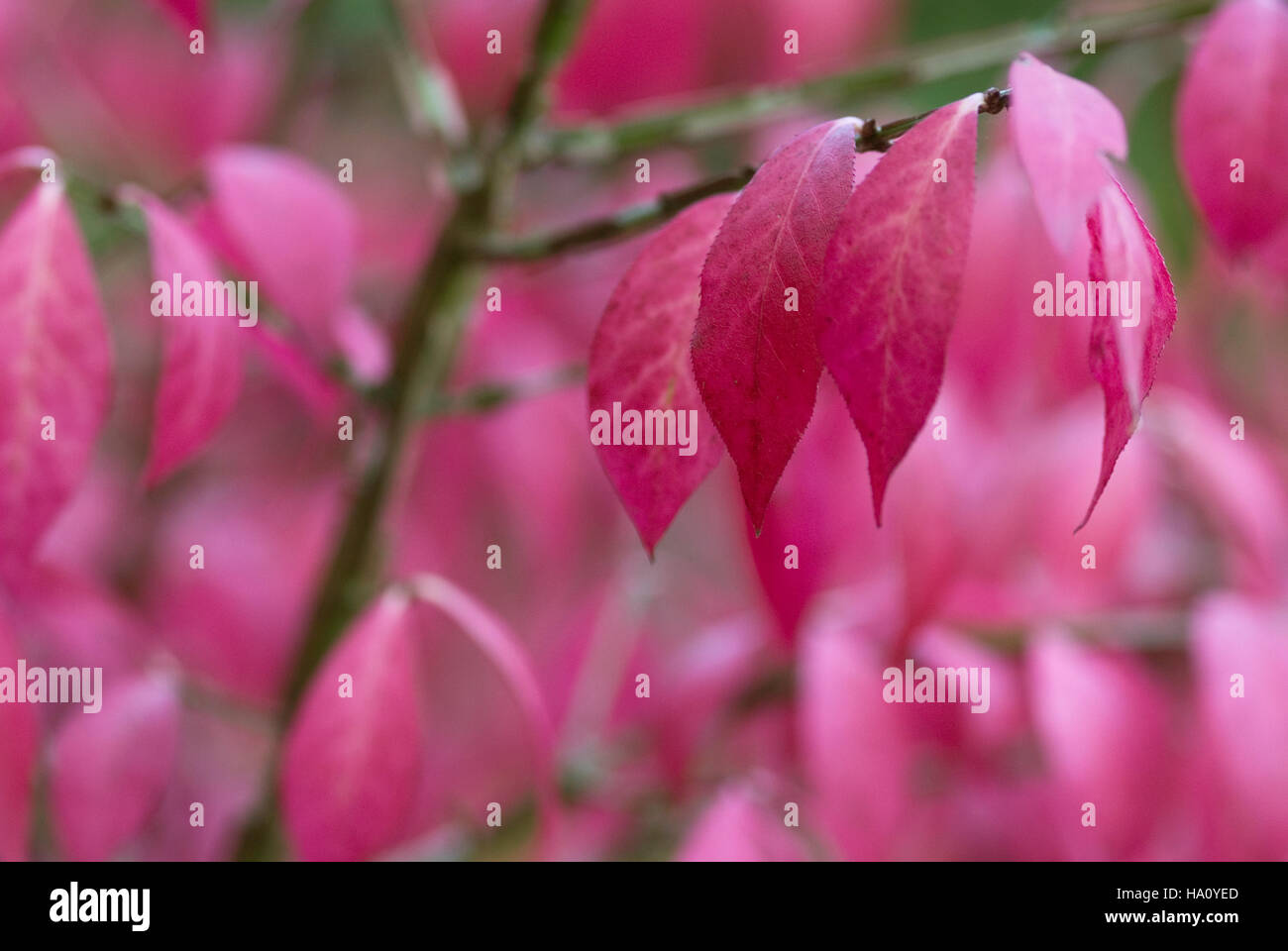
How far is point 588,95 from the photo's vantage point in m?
0.95

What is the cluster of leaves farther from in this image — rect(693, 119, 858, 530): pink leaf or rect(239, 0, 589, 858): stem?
rect(239, 0, 589, 858): stem

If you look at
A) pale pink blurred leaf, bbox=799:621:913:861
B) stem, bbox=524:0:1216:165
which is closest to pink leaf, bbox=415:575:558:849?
pale pink blurred leaf, bbox=799:621:913:861

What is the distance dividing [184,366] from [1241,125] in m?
0.41

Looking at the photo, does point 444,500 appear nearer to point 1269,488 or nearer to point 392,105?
point 1269,488

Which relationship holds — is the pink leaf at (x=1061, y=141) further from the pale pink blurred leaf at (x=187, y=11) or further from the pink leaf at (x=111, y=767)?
the pink leaf at (x=111, y=767)

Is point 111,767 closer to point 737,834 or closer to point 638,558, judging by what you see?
point 737,834

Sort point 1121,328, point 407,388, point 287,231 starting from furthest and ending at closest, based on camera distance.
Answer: point 407,388, point 287,231, point 1121,328

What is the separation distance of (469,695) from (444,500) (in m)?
0.24

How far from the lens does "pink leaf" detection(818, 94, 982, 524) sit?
1.04 ft

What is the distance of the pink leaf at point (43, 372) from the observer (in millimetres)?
415

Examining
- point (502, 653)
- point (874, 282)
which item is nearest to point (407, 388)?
point (502, 653)

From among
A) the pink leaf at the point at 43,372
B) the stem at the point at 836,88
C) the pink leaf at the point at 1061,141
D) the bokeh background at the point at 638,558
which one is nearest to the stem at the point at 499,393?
the bokeh background at the point at 638,558

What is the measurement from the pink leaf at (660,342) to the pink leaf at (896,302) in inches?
2.8

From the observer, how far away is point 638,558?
36.7 inches
